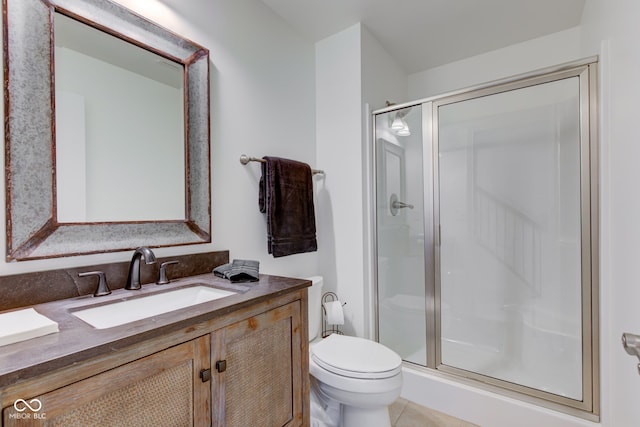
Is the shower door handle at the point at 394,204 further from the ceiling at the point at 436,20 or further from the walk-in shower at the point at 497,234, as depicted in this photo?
the ceiling at the point at 436,20

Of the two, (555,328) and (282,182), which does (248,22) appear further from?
(555,328)

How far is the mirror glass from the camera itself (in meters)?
1.06

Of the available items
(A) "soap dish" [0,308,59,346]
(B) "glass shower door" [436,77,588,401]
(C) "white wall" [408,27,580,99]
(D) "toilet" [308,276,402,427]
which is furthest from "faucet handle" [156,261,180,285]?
(C) "white wall" [408,27,580,99]

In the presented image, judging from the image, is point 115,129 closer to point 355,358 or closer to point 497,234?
point 355,358

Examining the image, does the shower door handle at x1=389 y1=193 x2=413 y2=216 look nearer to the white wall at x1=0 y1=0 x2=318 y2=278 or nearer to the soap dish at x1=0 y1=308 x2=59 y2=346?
the white wall at x1=0 y1=0 x2=318 y2=278

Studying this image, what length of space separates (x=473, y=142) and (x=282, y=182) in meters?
1.32

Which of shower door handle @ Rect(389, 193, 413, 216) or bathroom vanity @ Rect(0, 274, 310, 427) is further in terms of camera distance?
shower door handle @ Rect(389, 193, 413, 216)

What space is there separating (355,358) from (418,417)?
2.30 ft

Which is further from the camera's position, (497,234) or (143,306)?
(497,234)

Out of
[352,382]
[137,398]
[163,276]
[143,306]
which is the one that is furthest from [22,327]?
[352,382]

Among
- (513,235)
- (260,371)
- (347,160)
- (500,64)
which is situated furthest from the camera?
(500,64)

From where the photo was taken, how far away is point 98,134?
1.15 meters

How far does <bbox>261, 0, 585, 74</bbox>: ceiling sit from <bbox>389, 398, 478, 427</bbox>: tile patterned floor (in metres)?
2.48

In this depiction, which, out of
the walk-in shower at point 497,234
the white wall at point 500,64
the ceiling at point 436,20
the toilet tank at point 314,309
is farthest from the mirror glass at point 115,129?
the white wall at point 500,64
